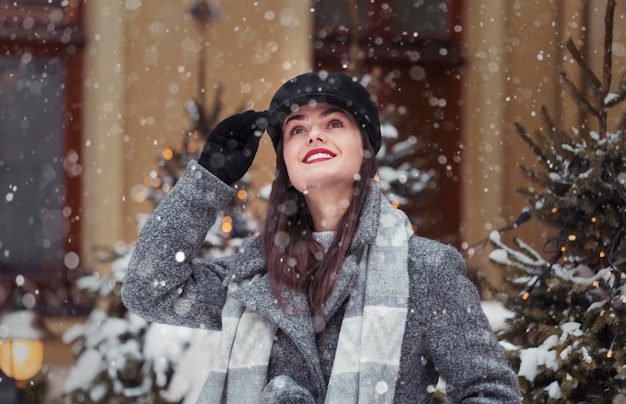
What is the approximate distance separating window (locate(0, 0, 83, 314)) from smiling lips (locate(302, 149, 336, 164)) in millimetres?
7278

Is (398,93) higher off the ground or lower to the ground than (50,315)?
higher

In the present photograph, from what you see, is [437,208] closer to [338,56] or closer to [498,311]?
[338,56]


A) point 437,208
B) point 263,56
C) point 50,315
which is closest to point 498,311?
point 437,208

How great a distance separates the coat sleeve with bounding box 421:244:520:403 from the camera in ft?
6.77

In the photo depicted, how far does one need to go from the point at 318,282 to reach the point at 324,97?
0.45m

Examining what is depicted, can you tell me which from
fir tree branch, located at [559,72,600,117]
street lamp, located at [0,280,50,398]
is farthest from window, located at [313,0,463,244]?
fir tree branch, located at [559,72,600,117]

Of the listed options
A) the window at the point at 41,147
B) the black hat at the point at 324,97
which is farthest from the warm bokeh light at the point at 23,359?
the black hat at the point at 324,97

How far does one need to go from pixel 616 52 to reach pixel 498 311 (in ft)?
11.2

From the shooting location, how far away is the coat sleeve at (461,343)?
2.06 metres

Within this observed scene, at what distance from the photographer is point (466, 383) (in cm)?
207

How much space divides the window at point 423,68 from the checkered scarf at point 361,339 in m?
7.28

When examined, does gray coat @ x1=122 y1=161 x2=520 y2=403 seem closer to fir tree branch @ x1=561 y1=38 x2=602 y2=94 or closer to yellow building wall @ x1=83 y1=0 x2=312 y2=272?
fir tree branch @ x1=561 y1=38 x2=602 y2=94

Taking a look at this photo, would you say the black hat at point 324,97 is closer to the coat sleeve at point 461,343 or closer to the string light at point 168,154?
the coat sleeve at point 461,343

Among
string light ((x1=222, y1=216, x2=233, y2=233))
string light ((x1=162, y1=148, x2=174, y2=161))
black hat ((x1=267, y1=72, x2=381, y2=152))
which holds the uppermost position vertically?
string light ((x1=162, y1=148, x2=174, y2=161))
